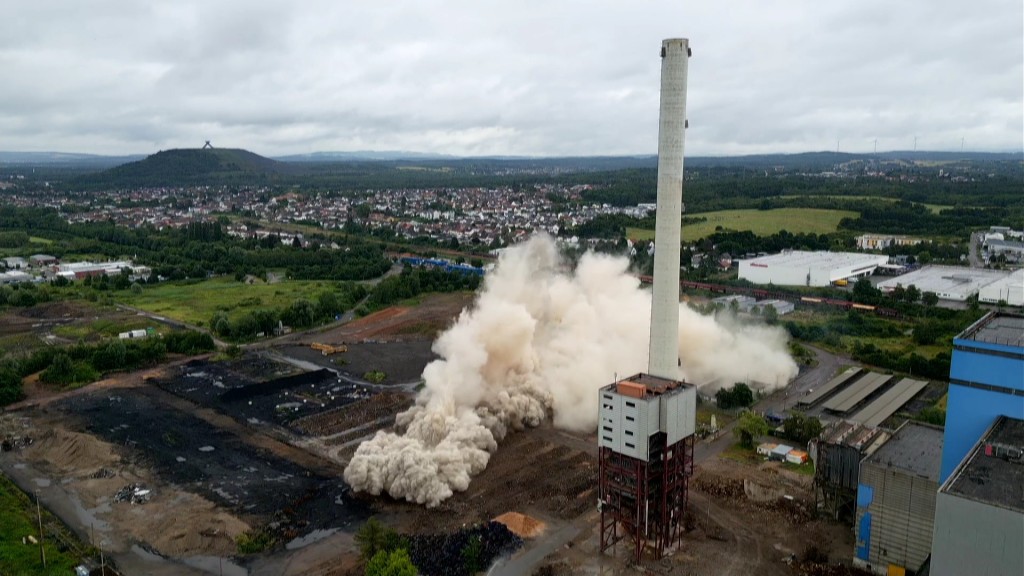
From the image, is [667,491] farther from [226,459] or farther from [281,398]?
[281,398]

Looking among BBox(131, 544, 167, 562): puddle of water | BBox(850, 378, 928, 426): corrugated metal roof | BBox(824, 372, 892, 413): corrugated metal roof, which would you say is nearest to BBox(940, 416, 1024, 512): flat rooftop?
BBox(850, 378, 928, 426): corrugated metal roof

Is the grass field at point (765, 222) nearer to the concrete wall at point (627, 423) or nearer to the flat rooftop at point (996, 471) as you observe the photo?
the concrete wall at point (627, 423)

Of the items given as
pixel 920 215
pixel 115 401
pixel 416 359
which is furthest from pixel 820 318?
pixel 920 215

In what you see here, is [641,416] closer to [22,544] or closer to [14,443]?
[22,544]

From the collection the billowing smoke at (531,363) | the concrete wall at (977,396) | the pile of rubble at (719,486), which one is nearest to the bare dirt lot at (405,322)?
the billowing smoke at (531,363)

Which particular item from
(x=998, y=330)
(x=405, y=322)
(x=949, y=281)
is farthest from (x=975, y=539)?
(x=949, y=281)

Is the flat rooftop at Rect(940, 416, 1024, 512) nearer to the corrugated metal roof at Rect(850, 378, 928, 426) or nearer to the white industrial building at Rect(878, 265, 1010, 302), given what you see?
the corrugated metal roof at Rect(850, 378, 928, 426)
